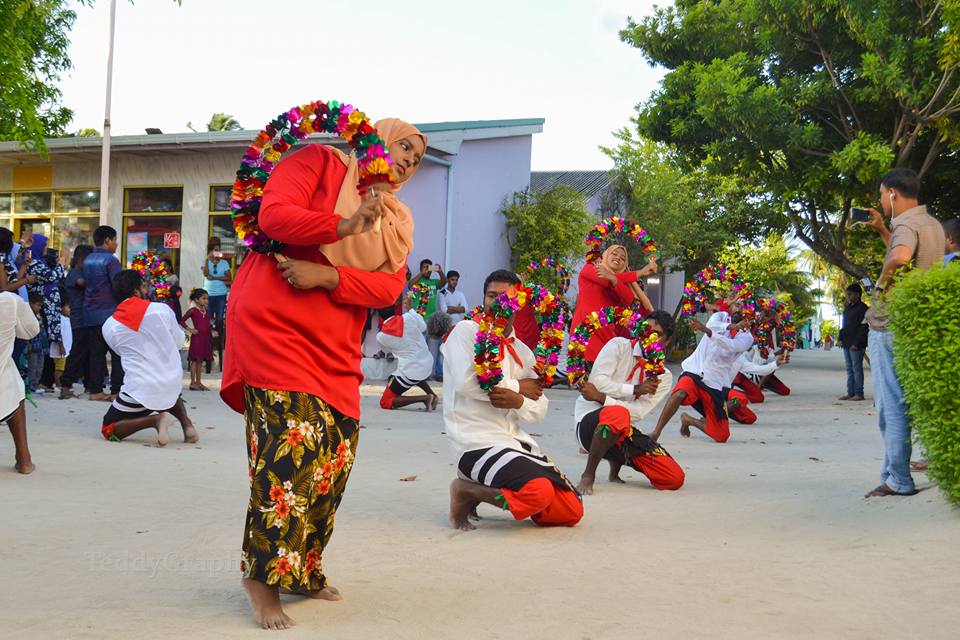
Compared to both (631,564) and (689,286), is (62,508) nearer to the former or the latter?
(631,564)

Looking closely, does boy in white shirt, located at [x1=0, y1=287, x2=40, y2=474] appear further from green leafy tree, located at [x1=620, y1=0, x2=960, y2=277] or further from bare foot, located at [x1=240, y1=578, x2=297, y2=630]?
green leafy tree, located at [x1=620, y1=0, x2=960, y2=277]

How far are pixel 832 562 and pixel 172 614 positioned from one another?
3465mm

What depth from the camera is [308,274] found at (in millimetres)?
4238

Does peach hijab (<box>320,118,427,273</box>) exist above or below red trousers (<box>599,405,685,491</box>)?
above

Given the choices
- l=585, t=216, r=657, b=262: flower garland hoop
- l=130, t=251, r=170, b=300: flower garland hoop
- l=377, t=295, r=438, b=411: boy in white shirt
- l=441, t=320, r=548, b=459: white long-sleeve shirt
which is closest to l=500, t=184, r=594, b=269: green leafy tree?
l=377, t=295, r=438, b=411: boy in white shirt

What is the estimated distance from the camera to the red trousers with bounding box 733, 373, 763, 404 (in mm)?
17420

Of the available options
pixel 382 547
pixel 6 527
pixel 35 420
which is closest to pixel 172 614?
pixel 382 547

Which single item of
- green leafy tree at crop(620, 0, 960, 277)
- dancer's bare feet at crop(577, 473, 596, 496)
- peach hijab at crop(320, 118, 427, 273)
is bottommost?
dancer's bare feet at crop(577, 473, 596, 496)

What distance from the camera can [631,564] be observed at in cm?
554

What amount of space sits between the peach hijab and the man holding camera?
3838mm

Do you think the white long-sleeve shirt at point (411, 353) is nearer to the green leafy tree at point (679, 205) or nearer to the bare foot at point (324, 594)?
the bare foot at point (324, 594)

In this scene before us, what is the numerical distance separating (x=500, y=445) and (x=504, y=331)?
733 mm

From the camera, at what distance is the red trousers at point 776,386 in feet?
64.7

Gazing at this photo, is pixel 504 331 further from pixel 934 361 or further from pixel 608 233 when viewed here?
pixel 608 233
